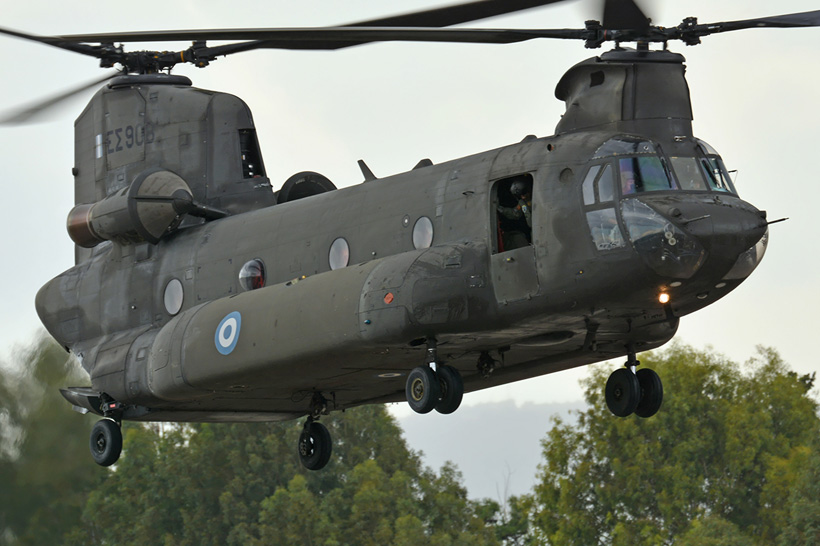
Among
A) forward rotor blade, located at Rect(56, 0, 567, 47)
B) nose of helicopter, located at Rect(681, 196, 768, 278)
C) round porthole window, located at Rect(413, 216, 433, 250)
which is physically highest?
forward rotor blade, located at Rect(56, 0, 567, 47)

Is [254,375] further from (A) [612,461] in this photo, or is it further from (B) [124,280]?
(A) [612,461]

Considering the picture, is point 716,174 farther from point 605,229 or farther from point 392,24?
point 392,24

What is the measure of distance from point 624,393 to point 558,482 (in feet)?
129

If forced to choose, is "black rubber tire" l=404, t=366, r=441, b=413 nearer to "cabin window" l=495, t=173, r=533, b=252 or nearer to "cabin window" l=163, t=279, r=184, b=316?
"cabin window" l=495, t=173, r=533, b=252

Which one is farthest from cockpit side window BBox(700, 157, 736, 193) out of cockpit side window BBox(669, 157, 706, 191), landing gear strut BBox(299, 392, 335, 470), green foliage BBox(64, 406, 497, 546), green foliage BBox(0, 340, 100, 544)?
green foliage BBox(64, 406, 497, 546)

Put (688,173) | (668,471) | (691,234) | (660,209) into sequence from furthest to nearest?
(668,471)
(688,173)
(660,209)
(691,234)

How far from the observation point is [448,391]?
22172 mm

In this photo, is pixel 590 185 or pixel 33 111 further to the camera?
pixel 33 111

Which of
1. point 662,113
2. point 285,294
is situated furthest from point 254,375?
point 662,113

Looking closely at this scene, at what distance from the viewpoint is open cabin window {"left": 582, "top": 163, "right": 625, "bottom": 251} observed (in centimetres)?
2081

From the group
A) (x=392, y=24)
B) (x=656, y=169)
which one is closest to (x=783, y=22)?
(x=656, y=169)

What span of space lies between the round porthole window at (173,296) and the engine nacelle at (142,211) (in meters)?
0.90

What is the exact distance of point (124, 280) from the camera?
1077 inches

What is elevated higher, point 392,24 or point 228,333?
point 392,24
